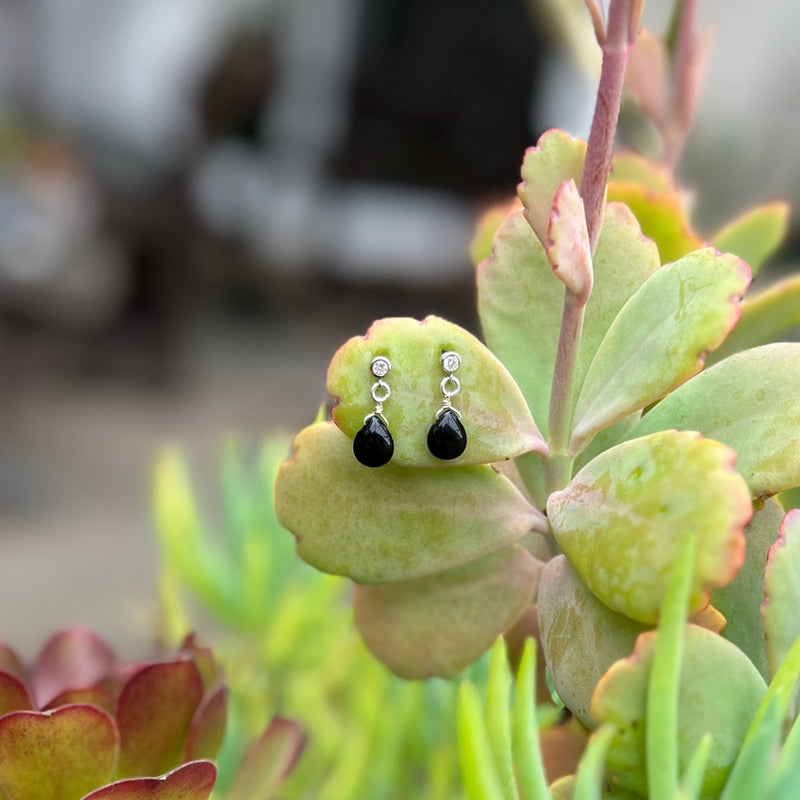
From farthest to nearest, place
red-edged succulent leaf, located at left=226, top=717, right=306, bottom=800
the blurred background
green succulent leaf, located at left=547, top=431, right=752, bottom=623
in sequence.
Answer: the blurred background → red-edged succulent leaf, located at left=226, top=717, right=306, bottom=800 → green succulent leaf, located at left=547, top=431, right=752, bottom=623

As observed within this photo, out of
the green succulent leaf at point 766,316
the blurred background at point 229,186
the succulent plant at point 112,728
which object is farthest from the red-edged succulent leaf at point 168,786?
the blurred background at point 229,186

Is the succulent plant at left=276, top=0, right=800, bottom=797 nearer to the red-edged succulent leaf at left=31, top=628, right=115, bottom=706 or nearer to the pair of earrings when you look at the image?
the pair of earrings

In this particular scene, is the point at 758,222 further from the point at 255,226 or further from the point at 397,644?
the point at 255,226

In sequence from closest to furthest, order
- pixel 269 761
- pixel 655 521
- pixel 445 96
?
1. pixel 655 521
2. pixel 269 761
3. pixel 445 96

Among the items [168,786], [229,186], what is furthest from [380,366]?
[229,186]

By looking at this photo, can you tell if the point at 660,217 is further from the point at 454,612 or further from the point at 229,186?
the point at 229,186

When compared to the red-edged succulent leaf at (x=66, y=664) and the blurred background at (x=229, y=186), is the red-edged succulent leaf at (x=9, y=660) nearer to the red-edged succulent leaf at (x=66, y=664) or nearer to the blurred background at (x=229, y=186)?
the red-edged succulent leaf at (x=66, y=664)

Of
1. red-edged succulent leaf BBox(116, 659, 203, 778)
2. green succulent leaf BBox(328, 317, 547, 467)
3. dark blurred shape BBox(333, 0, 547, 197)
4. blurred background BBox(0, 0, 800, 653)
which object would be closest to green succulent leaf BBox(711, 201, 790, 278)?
green succulent leaf BBox(328, 317, 547, 467)
